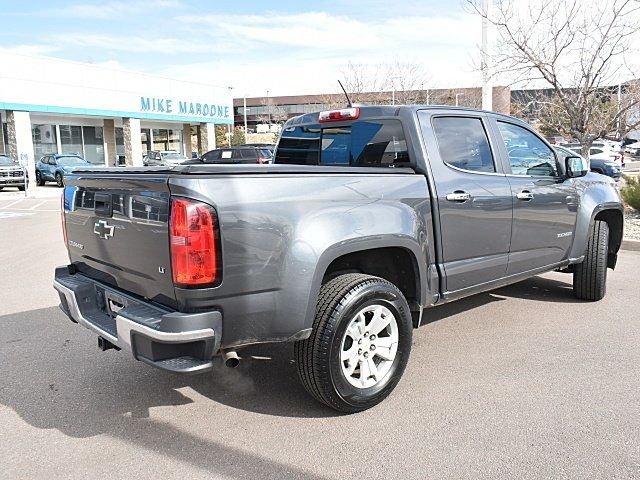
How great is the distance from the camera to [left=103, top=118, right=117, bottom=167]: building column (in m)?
33.0

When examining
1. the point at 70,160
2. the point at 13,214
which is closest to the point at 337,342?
the point at 13,214

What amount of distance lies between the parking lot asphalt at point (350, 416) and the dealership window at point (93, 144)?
1156 inches

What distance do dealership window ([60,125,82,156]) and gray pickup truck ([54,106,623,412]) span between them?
29.1 m

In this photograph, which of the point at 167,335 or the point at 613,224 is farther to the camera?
the point at 613,224

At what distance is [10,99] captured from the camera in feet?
83.6

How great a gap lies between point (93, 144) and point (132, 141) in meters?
2.41

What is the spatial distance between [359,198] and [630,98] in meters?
9.58

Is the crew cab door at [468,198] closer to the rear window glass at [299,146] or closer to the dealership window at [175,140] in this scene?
the rear window glass at [299,146]

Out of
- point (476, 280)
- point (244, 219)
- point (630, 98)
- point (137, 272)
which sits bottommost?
point (476, 280)

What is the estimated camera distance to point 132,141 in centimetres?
3225

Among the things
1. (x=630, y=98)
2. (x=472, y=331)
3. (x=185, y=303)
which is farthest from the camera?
(x=630, y=98)

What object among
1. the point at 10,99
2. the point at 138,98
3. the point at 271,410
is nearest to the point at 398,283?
the point at 271,410

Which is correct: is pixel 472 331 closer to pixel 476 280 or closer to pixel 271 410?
pixel 476 280

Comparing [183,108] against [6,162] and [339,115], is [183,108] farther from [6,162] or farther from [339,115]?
[339,115]
